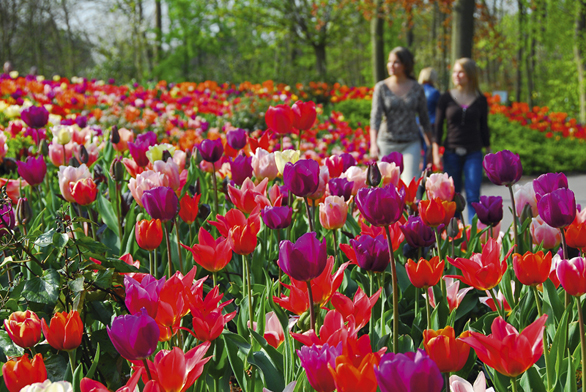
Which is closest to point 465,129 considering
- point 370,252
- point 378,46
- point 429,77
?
point 429,77

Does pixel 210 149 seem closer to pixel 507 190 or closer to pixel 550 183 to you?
pixel 550 183

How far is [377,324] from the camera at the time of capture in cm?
141

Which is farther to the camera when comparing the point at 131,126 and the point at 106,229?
the point at 131,126

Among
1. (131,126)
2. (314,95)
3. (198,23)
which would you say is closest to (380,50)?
(314,95)

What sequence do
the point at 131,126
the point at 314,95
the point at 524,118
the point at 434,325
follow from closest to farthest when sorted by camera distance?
1. the point at 434,325
2. the point at 131,126
3. the point at 524,118
4. the point at 314,95

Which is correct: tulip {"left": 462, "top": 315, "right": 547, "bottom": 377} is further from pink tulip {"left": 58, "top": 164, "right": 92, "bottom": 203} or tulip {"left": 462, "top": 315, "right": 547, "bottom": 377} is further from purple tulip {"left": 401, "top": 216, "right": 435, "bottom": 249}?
pink tulip {"left": 58, "top": 164, "right": 92, "bottom": 203}

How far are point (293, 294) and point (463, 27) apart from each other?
9.30m

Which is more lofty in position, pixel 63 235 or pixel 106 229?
pixel 63 235

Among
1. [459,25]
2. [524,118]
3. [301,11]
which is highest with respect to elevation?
[301,11]

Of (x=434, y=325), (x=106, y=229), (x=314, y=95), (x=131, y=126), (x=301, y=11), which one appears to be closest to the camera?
(x=434, y=325)

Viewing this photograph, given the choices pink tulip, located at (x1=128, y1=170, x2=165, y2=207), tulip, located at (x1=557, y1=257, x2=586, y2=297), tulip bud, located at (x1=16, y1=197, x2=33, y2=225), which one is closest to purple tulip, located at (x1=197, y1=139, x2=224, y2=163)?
pink tulip, located at (x1=128, y1=170, x2=165, y2=207)

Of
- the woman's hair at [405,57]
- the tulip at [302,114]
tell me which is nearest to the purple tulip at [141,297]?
the tulip at [302,114]

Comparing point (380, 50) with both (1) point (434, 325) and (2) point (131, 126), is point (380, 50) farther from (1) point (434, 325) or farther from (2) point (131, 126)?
(1) point (434, 325)

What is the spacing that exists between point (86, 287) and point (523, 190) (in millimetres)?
1429
